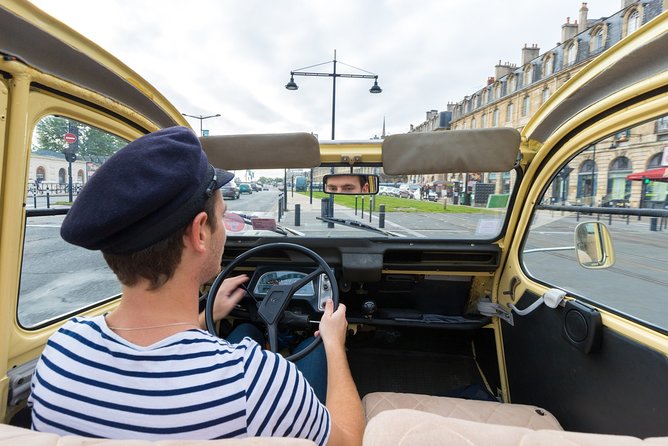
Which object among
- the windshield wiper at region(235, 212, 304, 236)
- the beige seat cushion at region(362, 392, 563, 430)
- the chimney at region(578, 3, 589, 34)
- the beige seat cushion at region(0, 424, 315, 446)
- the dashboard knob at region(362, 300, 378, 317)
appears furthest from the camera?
the chimney at region(578, 3, 589, 34)

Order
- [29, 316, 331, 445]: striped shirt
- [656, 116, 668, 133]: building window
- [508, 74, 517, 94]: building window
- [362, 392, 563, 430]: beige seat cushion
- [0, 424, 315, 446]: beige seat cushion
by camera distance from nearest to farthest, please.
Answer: [0, 424, 315, 446]: beige seat cushion → [29, 316, 331, 445]: striped shirt → [656, 116, 668, 133]: building window → [362, 392, 563, 430]: beige seat cushion → [508, 74, 517, 94]: building window

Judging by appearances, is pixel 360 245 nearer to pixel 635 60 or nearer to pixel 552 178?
pixel 552 178

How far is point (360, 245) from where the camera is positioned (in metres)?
2.91

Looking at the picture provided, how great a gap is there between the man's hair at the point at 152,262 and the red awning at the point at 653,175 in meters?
1.98

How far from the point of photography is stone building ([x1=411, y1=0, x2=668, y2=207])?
5.44 feet

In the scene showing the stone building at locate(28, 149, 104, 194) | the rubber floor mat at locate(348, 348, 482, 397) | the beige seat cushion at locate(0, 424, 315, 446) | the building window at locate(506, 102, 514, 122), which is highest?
the building window at locate(506, 102, 514, 122)

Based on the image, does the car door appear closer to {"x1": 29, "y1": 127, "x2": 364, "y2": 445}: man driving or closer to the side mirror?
the side mirror

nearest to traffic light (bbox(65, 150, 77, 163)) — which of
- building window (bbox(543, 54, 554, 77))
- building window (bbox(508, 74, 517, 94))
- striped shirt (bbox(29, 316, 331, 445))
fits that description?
striped shirt (bbox(29, 316, 331, 445))

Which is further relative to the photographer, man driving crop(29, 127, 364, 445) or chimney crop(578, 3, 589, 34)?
chimney crop(578, 3, 589, 34)

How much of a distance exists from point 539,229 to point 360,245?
1379 mm

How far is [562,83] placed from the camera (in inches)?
383

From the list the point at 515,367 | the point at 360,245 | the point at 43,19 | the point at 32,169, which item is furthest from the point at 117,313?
the point at 515,367

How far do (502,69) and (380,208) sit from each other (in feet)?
173

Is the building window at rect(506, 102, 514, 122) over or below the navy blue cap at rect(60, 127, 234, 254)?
over
